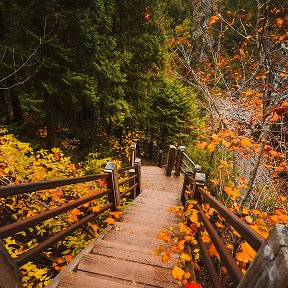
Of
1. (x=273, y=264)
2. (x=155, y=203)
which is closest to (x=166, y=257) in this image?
(x=273, y=264)

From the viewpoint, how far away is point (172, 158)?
39.0 ft

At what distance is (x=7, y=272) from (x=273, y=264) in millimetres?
1954

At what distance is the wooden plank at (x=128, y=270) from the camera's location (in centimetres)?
294

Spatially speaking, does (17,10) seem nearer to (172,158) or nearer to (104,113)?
(104,113)

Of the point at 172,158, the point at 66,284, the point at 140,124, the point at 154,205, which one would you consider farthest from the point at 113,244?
the point at 140,124

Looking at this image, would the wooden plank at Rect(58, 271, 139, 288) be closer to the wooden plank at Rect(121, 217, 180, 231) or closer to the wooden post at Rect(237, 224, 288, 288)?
the wooden post at Rect(237, 224, 288, 288)

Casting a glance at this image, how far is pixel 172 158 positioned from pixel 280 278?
10.9 m

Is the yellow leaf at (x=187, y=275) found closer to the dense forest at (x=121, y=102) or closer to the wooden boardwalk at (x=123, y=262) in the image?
the wooden boardwalk at (x=123, y=262)

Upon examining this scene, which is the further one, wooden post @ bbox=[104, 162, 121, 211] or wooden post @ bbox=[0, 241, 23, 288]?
wooden post @ bbox=[104, 162, 121, 211]

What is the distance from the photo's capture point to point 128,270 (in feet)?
10.1

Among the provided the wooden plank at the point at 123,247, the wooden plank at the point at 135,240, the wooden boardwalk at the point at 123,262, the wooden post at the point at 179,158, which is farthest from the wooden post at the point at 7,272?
the wooden post at the point at 179,158

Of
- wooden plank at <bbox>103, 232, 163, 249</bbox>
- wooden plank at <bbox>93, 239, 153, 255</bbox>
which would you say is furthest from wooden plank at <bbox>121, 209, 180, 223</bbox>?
wooden plank at <bbox>93, 239, 153, 255</bbox>

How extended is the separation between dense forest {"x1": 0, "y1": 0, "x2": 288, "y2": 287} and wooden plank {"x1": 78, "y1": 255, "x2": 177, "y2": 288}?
1.21 m

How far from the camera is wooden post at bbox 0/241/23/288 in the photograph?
1762 millimetres
